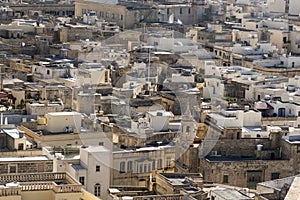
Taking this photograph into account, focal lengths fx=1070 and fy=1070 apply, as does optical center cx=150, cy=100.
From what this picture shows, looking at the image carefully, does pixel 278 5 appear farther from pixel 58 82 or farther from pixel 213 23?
pixel 58 82

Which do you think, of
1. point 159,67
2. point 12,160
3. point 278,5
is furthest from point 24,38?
point 12,160

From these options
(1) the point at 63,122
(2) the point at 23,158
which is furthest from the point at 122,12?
(2) the point at 23,158

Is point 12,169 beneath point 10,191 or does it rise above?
beneath

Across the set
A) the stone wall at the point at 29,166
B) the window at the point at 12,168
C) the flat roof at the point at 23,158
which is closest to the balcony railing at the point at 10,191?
the stone wall at the point at 29,166

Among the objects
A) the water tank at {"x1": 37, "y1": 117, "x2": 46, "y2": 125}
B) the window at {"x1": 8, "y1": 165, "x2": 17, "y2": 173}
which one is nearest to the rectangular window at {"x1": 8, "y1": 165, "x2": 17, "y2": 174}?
the window at {"x1": 8, "y1": 165, "x2": 17, "y2": 173}

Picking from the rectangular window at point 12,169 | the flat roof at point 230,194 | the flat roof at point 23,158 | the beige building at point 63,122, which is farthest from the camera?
the beige building at point 63,122

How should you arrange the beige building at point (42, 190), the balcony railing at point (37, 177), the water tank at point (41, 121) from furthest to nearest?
1. the water tank at point (41, 121)
2. the balcony railing at point (37, 177)
3. the beige building at point (42, 190)

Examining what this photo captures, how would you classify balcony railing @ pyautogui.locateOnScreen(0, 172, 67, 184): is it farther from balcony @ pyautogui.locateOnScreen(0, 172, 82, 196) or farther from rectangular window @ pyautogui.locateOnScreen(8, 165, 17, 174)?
rectangular window @ pyautogui.locateOnScreen(8, 165, 17, 174)

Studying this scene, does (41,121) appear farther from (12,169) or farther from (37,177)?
(37,177)

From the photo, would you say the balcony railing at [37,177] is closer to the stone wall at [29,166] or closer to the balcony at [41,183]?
the balcony at [41,183]

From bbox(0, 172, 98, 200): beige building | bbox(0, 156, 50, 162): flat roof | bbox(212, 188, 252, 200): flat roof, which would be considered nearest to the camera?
bbox(0, 172, 98, 200): beige building

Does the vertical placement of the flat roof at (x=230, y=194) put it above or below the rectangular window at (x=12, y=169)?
above
